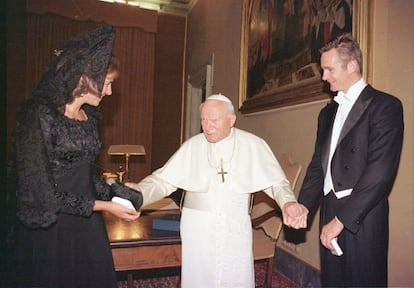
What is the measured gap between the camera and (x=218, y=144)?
2555mm

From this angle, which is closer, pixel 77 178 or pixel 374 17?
pixel 77 178

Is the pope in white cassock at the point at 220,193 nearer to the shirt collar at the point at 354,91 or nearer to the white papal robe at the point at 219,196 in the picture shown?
the white papal robe at the point at 219,196

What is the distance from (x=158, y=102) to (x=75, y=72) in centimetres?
682

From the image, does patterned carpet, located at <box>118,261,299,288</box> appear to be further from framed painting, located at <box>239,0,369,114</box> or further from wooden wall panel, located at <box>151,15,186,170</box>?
wooden wall panel, located at <box>151,15,186,170</box>

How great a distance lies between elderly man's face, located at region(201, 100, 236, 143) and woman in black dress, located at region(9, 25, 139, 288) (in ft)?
2.30

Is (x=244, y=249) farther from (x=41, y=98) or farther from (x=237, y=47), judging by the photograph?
(x=237, y=47)

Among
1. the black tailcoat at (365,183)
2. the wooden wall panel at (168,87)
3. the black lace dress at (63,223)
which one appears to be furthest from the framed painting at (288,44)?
the wooden wall panel at (168,87)

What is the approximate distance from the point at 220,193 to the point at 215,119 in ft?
1.70

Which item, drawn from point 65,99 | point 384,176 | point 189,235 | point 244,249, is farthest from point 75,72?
point 384,176

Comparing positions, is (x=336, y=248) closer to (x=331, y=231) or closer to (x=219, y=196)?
(x=331, y=231)

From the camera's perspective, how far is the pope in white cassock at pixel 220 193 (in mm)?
2359

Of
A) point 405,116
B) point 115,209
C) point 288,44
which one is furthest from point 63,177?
point 288,44

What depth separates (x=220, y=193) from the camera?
2.44 m

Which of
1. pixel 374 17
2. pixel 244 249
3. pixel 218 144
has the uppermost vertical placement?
pixel 374 17
